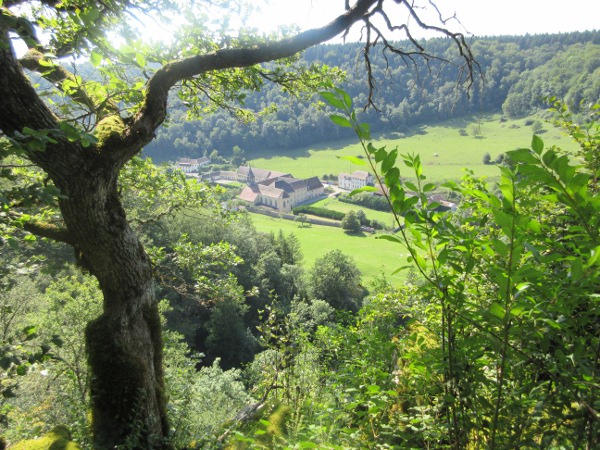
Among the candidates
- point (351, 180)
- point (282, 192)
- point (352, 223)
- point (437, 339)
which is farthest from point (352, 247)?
point (437, 339)

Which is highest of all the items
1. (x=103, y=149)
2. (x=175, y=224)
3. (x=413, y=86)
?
(x=413, y=86)

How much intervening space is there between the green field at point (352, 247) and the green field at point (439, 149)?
966 inches

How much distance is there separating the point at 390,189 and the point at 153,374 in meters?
3.91

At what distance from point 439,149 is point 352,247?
5402cm

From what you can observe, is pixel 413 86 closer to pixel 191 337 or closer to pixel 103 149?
pixel 103 149

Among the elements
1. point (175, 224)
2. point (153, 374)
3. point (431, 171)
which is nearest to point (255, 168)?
point (431, 171)

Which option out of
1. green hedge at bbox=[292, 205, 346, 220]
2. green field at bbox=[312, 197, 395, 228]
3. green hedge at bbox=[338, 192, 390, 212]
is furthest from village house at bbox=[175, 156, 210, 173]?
green hedge at bbox=[338, 192, 390, 212]

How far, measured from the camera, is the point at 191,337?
2498 cm

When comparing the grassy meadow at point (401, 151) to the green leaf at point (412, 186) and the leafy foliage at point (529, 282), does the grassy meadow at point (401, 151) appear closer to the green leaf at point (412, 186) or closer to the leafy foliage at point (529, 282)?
the leafy foliage at point (529, 282)

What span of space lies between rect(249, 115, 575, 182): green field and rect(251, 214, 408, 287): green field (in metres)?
24.5

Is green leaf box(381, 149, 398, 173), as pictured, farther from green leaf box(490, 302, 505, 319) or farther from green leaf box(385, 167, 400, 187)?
green leaf box(490, 302, 505, 319)

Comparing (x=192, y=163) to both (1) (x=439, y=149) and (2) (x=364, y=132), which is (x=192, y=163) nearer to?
(1) (x=439, y=149)

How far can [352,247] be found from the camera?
50719mm

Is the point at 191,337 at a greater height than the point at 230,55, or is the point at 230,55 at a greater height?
the point at 230,55
